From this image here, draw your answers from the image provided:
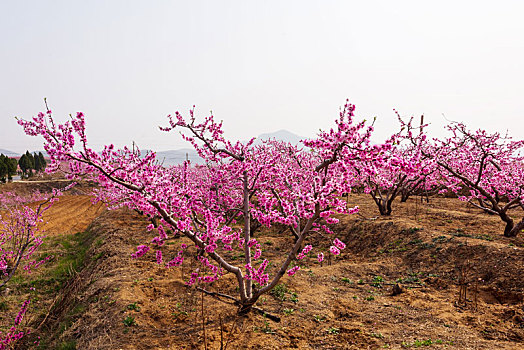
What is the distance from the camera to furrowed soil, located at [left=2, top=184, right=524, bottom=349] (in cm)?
611

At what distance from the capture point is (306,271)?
10.4 m

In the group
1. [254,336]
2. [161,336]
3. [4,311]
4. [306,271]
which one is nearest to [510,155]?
[306,271]

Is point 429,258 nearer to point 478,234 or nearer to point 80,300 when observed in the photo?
point 478,234

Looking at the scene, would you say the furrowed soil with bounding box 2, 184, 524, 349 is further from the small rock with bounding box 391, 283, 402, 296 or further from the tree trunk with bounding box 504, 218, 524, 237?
the tree trunk with bounding box 504, 218, 524, 237

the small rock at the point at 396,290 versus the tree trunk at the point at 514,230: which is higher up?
the tree trunk at the point at 514,230

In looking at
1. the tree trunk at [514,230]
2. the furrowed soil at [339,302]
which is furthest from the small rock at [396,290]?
the tree trunk at [514,230]

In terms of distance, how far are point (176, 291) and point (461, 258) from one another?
949cm

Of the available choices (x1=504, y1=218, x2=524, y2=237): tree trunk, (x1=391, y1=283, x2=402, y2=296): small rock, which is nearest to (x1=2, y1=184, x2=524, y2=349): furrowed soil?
(x1=391, y1=283, x2=402, y2=296): small rock

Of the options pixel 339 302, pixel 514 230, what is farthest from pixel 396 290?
pixel 514 230

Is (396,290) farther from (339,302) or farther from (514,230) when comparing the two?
(514,230)

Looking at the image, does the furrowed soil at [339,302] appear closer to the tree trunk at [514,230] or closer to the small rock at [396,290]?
the small rock at [396,290]

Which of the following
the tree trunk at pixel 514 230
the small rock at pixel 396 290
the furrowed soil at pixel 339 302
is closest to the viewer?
the furrowed soil at pixel 339 302

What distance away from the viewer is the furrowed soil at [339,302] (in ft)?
20.0

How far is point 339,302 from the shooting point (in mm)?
8125
